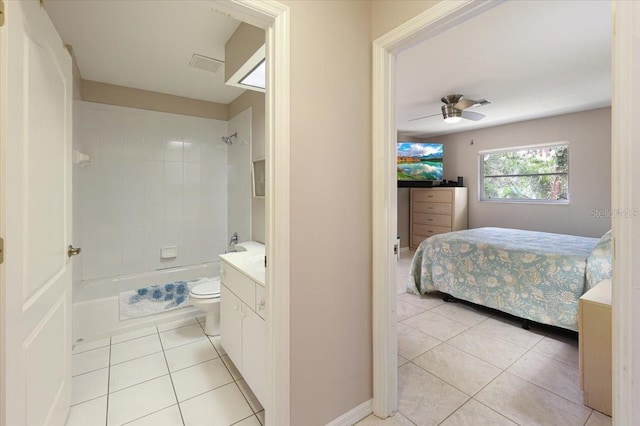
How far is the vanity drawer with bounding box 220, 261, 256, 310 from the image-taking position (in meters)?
1.61

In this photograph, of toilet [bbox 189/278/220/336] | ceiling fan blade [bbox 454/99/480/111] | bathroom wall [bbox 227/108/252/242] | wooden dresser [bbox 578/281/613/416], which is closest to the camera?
wooden dresser [bbox 578/281/613/416]

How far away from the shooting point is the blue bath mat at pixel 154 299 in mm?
2676

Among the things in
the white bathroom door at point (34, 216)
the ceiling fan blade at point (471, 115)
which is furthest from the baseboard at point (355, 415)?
the ceiling fan blade at point (471, 115)

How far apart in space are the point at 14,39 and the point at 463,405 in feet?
8.43

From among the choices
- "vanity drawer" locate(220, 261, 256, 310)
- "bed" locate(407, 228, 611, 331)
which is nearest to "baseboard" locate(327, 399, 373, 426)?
"vanity drawer" locate(220, 261, 256, 310)

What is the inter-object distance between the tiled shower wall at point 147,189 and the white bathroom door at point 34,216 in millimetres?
1697

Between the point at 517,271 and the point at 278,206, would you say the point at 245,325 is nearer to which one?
the point at 278,206

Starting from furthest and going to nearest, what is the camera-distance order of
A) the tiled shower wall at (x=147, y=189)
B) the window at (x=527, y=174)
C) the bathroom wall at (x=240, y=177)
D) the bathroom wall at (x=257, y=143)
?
Result: the window at (x=527, y=174) < the bathroom wall at (x=240, y=177) < the tiled shower wall at (x=147, y=189) < the bathroom wall at (x=257, y=143)

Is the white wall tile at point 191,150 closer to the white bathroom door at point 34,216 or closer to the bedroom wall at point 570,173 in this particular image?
the white bathroom door at point 34,216

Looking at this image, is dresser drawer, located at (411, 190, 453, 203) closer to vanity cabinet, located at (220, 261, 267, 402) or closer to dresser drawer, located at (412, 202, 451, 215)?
dresser drawer, located at (412, 202, 451, 215)

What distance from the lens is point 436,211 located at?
A: 17.8 ft

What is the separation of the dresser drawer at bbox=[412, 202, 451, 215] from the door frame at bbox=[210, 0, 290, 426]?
4.70m

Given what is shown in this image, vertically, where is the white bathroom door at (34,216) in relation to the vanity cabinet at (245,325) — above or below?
above

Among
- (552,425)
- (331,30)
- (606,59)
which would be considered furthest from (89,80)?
(606,59)
